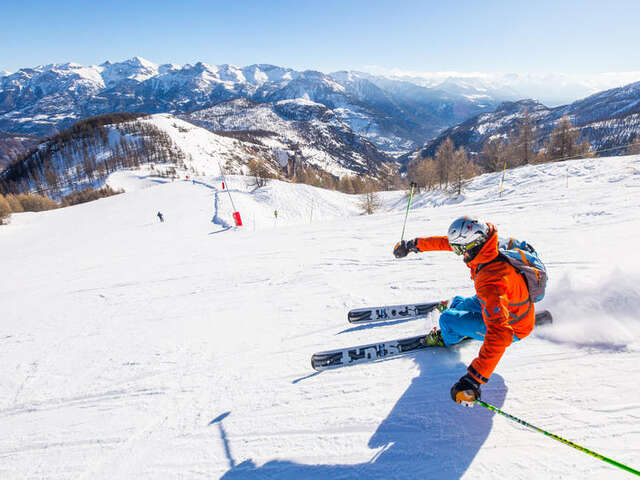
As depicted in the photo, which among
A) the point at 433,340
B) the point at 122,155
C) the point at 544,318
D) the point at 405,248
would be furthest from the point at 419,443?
the point at 122,155

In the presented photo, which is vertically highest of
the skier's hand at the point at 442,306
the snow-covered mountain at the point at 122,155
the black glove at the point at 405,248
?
the snow-covered mountain at the point at 122,155

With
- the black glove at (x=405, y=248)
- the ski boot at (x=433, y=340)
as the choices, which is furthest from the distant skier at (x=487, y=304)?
the black glove at (x=405, y=248)

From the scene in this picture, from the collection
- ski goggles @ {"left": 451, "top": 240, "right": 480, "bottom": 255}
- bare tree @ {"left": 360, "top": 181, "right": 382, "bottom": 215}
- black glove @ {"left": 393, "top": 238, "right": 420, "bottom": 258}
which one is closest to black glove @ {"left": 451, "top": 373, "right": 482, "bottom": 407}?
ski goggles @ {"left": 451, "top": 240, "right": 480, "bottom": 255}

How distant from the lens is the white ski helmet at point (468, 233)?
297cm

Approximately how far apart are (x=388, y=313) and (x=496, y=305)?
211 cm

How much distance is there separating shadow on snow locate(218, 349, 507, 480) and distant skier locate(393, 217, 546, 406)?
29cm

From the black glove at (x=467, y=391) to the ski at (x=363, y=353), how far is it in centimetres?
113

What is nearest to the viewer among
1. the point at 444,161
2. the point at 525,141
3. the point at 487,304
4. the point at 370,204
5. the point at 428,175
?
the point at 487,304

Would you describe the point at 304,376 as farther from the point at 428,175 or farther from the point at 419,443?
the point at 428,175

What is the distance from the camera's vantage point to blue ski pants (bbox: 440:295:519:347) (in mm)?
3383

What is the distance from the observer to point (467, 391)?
2662 millimetres

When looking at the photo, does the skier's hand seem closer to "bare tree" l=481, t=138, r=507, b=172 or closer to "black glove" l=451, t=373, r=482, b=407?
"black glove" l=451, t=373, r=482, b=407

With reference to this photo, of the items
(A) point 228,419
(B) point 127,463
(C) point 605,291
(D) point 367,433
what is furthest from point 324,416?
(C) point 605,291

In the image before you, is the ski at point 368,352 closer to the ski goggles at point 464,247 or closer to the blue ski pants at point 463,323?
the blue ski pants at point 463,323
